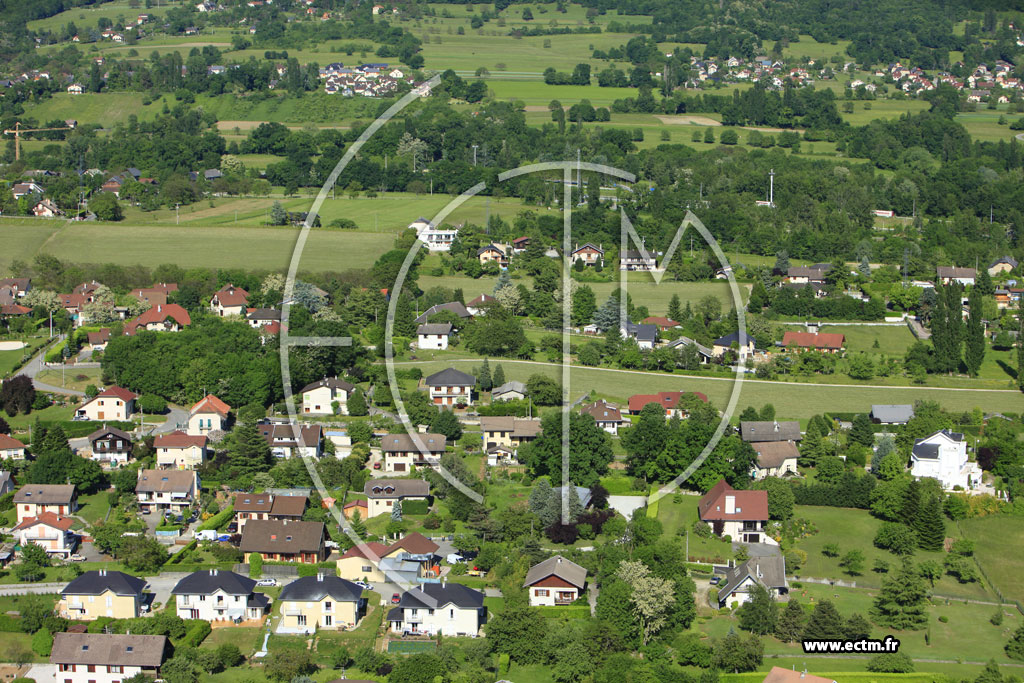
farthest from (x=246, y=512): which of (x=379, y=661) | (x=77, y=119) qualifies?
(x=77, y=119)

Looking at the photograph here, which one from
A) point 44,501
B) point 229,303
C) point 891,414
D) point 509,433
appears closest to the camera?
point 44,501

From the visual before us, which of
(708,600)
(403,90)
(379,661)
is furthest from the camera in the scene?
(403,90)

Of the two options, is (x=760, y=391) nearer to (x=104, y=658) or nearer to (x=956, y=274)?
(x=956, y=274)

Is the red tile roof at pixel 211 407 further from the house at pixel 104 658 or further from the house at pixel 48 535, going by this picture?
the house at pixel 104 658

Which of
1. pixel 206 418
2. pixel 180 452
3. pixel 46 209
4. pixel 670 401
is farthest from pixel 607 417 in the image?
pixel 46 209

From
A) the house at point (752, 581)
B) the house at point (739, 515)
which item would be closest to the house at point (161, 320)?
the house at point (739, 515)

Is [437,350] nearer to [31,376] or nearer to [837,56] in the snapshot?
[31,376]
